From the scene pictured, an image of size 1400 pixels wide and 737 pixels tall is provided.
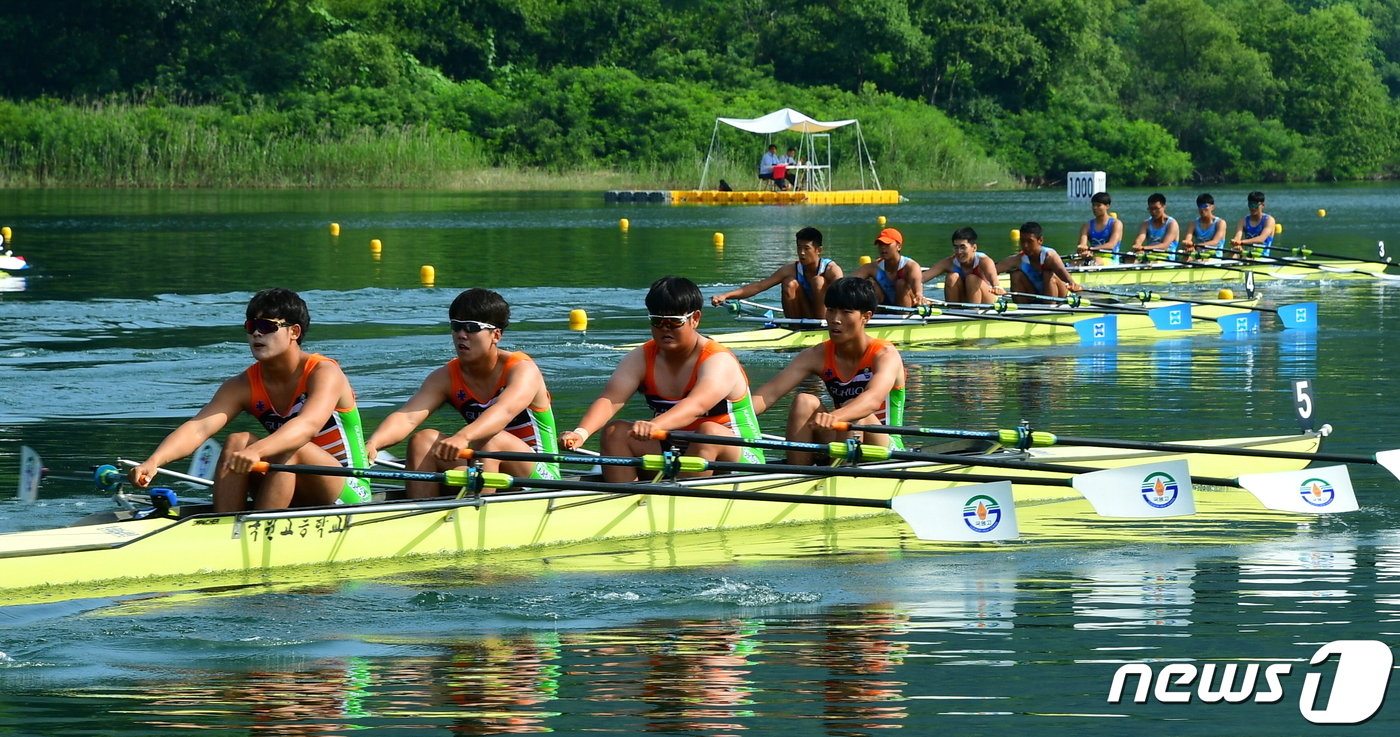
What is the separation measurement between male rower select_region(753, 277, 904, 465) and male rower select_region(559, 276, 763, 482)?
1.20ft

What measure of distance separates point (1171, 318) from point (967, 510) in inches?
429

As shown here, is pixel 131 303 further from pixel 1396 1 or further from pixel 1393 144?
pixel 1396 1

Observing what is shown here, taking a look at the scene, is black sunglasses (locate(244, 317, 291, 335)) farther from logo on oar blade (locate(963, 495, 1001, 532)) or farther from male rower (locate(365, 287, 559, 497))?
logo on oar blade (locate(963, 495, 1001, 532))

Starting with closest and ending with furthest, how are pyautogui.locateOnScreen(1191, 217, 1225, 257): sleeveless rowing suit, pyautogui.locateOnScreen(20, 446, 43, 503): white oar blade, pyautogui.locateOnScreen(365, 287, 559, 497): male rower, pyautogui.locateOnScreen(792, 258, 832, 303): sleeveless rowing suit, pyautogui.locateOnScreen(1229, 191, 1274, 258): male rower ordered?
pyautogui.locateOnScreen(20, 446, 43, 503): white oar blade, pyautogui.locateOnScreen(365, 287, 559, 497): male rower, pyautogui.locateOnScreen(792, 258, 832, 303): sleeveless rowing suit, pyautogui.locateOnScreen(1229, 191, 1274, 258): male rower, pyautogui.locateOnScreen(1191, 217, 1225, 257): sleeveless rowing suit

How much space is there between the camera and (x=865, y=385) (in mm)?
9836

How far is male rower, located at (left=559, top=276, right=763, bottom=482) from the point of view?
8969mm

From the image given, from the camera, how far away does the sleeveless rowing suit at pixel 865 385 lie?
9.80 metres

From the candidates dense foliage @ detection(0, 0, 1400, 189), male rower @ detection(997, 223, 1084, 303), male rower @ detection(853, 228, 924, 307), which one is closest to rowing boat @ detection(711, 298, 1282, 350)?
male rower @ detection(853, 228, 924, 307)

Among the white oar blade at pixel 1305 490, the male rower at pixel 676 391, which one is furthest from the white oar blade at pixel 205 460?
the white oar blade at pixel 1305 490

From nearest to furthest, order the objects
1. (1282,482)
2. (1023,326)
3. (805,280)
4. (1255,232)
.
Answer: (1282,482) → (805,280) → (1023,326) → (1255,232)

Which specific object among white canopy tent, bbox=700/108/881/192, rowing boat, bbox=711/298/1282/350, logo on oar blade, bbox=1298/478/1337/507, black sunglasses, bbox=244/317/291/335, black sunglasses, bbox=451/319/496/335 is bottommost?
logo on oar blade, bbox=1298/478/1337/507

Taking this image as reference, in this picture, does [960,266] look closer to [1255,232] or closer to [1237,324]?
[1237,324]

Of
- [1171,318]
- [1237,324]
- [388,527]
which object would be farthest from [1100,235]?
[388,527]

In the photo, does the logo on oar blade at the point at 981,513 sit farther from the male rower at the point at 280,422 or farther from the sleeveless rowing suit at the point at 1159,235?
the sleeveless rowing suit at the point at 1159,235
